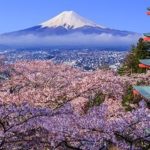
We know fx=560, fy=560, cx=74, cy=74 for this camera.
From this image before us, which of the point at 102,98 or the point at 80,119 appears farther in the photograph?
the point at 102,98

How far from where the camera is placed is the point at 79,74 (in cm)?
3609

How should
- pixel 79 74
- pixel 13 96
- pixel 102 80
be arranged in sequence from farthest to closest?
pixel 79 74 → pixel 102 80 → pixel 13 96

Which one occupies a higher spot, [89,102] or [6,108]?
[6,108]

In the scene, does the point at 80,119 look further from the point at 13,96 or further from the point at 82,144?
the point at 13,96

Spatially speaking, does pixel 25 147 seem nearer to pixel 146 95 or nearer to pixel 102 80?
pixel 146 95

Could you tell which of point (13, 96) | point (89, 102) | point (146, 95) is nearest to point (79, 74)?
point (89, 102)

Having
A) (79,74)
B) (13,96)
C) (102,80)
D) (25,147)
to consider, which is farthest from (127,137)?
(79,74)

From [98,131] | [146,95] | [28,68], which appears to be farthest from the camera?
[28,68]

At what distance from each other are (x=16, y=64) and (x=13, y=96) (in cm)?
2033

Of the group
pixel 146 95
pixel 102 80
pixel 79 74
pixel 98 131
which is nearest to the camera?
pixel 98 131

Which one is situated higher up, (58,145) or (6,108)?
(6,108)

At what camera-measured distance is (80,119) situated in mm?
15180

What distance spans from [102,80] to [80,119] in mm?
11107

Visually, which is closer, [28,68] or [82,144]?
[82,144]
